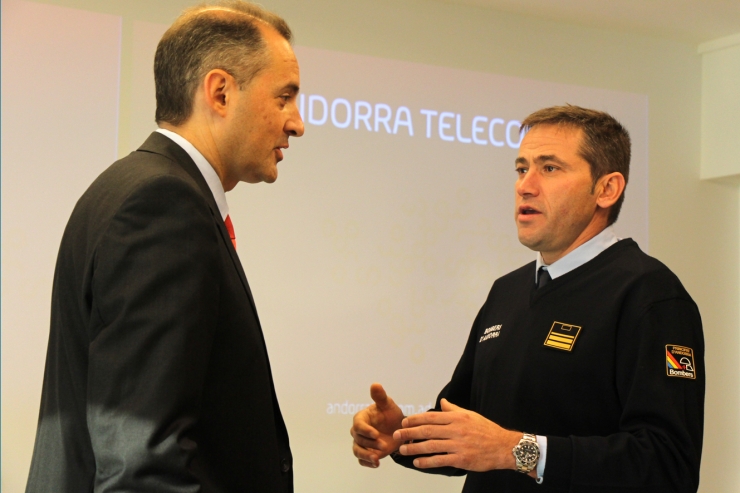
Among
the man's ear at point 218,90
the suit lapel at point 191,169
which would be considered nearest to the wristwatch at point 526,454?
the suit lapel at point 191,169

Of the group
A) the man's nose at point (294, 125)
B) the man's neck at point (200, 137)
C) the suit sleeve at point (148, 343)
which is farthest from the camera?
the man's nose at point (294, 125)

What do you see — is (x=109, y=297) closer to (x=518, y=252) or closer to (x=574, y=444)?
(x=574, y=444)

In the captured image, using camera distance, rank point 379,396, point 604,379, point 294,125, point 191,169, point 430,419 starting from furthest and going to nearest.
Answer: point 379,396 < point 604,379 < point 430,419 < point 294,125 < point 191,169

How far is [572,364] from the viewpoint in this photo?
1873 mm

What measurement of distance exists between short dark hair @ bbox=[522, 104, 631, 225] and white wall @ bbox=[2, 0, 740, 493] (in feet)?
9.04

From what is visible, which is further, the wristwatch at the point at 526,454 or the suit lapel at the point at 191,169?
the wristwatch at the point at 526,454

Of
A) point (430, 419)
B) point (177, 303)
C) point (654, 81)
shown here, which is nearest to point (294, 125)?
point (177, 303)

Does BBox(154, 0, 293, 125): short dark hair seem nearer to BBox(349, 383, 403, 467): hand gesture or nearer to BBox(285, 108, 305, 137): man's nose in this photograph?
BBox(285, 108, 305, 137): man's nose

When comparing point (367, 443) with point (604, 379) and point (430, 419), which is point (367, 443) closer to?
point (430, 419)

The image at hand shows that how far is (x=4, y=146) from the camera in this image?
378cm

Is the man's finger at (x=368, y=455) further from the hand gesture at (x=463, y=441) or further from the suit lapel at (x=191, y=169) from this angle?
the suit lapel at (x=191, y=169)

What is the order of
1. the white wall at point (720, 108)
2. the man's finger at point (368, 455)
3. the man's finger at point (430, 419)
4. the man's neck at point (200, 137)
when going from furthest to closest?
the white wall at point (720, 108), the man's finger at point (368, 455), the man's finger at point (430, 419), the man's neck at point (200, 137)

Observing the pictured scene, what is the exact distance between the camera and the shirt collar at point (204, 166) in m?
1.43

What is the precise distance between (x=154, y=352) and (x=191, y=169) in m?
0.38
